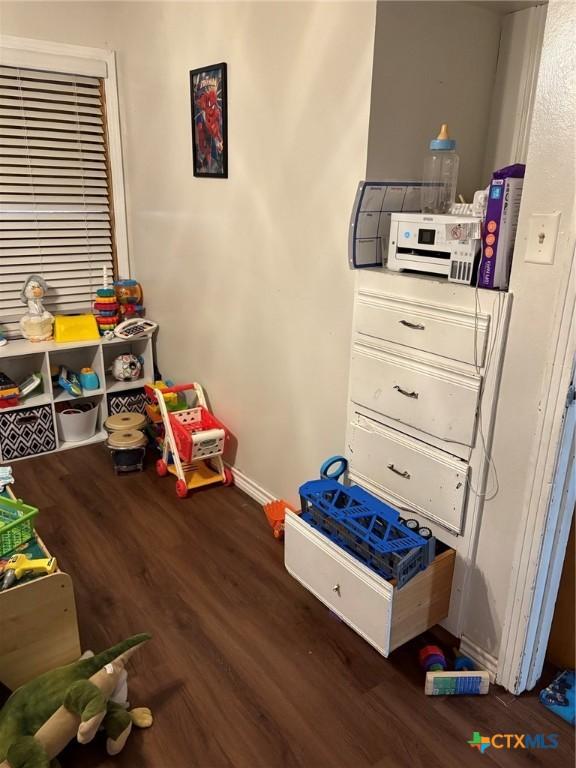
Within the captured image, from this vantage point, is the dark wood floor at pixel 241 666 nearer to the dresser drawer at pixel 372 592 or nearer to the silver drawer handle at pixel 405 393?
the dresser drawer at pixel 372 592

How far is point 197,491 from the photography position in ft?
9.49

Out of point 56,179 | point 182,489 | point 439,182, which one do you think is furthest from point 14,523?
point 56,179

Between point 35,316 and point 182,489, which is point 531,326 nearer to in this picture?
point 182,489

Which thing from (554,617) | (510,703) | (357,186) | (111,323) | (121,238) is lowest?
(510,703)

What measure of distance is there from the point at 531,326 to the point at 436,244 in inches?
15.4

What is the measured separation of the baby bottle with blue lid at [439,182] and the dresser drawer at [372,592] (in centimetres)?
115

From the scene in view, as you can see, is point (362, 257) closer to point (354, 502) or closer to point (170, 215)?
point (354, 502)

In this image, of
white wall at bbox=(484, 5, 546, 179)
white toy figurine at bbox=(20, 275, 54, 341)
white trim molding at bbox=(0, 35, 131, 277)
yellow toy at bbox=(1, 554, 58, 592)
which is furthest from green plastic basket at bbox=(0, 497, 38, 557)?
white trim molding at bbox=(0, 35, 131, 277)

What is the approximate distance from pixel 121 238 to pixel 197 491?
1.67m

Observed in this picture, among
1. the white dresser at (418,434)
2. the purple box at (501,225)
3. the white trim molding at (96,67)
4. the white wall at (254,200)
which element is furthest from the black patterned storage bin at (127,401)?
the purple box at (501,225)

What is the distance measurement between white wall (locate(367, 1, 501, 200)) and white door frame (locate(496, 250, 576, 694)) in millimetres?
829

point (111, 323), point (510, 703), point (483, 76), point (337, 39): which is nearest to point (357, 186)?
point (337, 39)

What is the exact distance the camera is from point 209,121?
8.73 feet

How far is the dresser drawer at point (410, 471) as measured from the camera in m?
1.80
